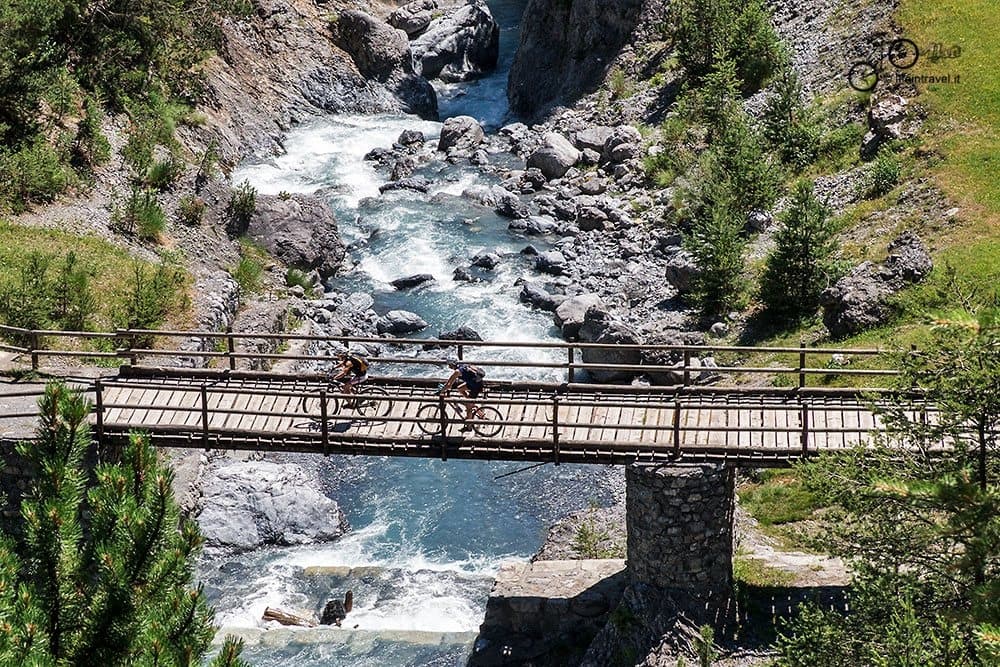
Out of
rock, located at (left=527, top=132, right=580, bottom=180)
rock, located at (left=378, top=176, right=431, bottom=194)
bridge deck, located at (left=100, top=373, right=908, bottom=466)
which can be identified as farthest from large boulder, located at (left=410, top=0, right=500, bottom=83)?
bridge deck, located at (left=100, top=373, right=908, bottom=466)

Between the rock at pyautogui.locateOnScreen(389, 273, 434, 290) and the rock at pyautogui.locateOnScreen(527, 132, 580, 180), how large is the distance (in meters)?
10.9

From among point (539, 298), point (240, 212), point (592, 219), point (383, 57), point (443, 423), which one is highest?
point (383, 57)

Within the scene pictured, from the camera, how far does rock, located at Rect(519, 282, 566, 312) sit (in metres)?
43.7

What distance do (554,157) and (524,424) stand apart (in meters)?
31.0

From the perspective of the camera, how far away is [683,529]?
24.2m

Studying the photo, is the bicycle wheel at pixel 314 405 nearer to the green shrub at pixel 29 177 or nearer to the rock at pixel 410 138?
the green shrub at pixel 29 177

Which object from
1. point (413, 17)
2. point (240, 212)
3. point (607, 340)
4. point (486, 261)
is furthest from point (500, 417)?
point (413, 17)

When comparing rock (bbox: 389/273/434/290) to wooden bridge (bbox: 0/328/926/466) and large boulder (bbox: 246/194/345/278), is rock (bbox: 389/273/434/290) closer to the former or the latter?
large boulder (bbox: 246/194/345/278)

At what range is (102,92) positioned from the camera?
1932 inches

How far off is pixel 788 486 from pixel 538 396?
7.69 meters

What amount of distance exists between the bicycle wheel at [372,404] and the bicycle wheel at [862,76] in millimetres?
27572

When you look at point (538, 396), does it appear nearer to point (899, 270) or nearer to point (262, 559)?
point (262, 559)

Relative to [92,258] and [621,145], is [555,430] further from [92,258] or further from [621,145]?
[621,145]
